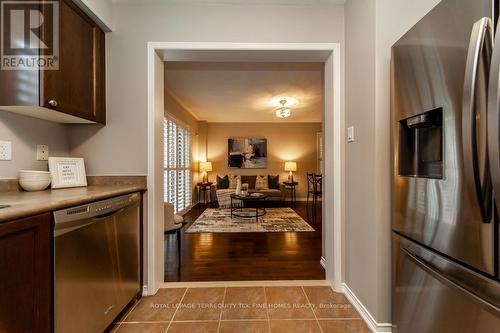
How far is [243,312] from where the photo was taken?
1.82 meters

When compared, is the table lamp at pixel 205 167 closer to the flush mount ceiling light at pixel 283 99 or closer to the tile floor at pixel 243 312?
the flush mount ceiling light at pixel 283 99

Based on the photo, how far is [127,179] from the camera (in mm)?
2057

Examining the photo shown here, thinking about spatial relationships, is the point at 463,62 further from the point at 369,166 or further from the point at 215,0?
the point at 215,0

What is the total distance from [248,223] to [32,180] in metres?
3.60

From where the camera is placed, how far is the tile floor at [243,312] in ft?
5.41

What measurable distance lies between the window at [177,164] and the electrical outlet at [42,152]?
2.84 metres

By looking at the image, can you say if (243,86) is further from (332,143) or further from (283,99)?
(332,143)

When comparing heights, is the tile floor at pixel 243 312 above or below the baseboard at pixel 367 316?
below

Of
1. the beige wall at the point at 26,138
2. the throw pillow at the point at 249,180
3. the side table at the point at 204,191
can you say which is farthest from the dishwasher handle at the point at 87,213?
the throw pillow at the point at 249,180

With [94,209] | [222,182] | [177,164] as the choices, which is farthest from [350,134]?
[222,182]

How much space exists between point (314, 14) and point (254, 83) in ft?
7.49

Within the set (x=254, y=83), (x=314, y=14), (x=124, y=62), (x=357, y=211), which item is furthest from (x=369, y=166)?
(x=254, y=83)
